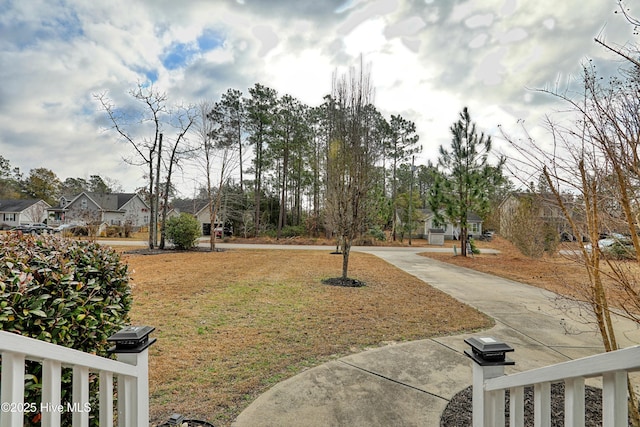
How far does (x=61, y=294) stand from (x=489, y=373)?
2.43m

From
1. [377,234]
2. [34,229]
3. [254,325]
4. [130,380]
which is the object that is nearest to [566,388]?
[130,380]

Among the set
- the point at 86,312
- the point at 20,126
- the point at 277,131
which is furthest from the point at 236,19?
the point at 277,131

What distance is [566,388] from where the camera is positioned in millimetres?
995

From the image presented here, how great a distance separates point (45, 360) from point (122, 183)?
39366 mm

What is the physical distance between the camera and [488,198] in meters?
13.6

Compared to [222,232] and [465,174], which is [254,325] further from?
[222,232]

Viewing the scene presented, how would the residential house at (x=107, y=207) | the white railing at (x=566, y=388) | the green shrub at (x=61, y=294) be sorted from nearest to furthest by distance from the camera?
the white railing at (x=566, y=388)
the green shrub at (x=61, y=294)
the residential house at (x=107, y=207)

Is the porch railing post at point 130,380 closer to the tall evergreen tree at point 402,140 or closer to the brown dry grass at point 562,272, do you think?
the brown dry grass at point 562,272

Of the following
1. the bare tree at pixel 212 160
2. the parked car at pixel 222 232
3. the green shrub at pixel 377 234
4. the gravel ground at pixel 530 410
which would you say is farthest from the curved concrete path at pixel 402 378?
the parked car at pixel 222 232

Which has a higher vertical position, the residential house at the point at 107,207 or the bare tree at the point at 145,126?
the bare tree at the point at 145,126

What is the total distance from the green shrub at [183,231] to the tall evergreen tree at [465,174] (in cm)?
1271

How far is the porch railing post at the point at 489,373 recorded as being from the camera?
57.3 inches

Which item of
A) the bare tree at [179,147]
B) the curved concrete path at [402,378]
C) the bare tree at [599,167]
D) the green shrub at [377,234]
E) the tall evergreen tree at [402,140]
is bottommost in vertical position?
the curved concrete path at [402,378]

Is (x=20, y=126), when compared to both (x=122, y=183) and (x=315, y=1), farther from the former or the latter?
(x=122, y=183)
